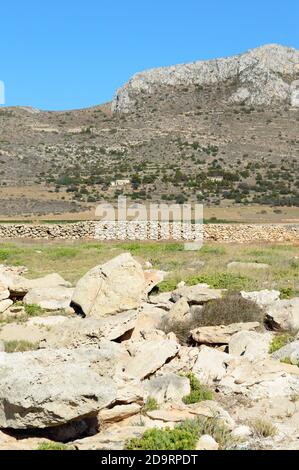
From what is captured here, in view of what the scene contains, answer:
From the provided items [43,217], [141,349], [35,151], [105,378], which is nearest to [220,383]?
[141,349]

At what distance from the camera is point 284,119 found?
8988 centimetres

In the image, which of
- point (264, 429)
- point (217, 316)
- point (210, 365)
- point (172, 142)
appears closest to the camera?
point (264, 429)

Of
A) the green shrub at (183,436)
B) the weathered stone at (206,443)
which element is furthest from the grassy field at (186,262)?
the weathered stone at (206,443)

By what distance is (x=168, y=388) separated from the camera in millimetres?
8320

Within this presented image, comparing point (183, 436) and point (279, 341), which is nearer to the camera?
point (183, 436)

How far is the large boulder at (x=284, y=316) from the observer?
1180 cm

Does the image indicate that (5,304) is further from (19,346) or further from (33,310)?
(19,346)

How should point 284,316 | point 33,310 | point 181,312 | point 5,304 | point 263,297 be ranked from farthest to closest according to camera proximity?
point 5,304 < point 33,310 < point 263,297 < point 181,312 < point 284,316

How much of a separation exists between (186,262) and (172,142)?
61993mm

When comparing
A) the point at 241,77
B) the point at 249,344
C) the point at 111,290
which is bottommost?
the point at 249,344

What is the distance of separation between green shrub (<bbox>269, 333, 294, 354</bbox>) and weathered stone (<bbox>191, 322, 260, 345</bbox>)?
556 millimetres

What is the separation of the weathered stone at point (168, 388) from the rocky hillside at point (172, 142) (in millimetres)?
46896

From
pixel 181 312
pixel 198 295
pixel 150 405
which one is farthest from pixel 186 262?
pixel 150 405
